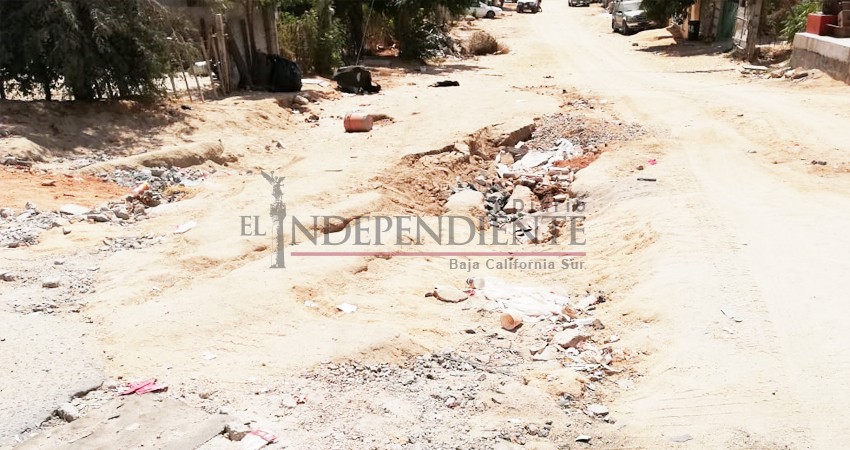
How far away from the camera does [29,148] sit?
9922 mm

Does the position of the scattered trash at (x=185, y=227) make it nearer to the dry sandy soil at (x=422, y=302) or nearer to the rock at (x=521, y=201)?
the dry sandy soil at (x=422, y=302)

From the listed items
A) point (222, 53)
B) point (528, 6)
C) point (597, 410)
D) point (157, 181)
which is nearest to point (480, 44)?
point (222, 53)

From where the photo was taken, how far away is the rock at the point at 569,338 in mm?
5562

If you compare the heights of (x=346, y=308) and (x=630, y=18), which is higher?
(x=630, y=18)

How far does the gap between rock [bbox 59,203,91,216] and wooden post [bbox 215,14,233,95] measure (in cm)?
682

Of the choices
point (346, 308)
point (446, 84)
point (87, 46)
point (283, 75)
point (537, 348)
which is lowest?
point (537, 348)

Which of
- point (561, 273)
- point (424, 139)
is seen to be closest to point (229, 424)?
point (561, 273)

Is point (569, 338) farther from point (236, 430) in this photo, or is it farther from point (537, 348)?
point (236, 430)

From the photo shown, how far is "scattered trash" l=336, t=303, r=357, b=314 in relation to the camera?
593 cm

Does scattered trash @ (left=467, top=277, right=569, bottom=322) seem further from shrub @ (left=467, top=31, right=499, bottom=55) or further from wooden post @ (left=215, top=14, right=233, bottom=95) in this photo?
shrub @ (left=467, top=31, right=499, bottom=55)

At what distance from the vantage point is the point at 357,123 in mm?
12305

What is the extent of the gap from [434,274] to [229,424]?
3.11 m

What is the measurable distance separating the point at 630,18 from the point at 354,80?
1628cm

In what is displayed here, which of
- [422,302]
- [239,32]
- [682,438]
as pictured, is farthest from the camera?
[239,32]
